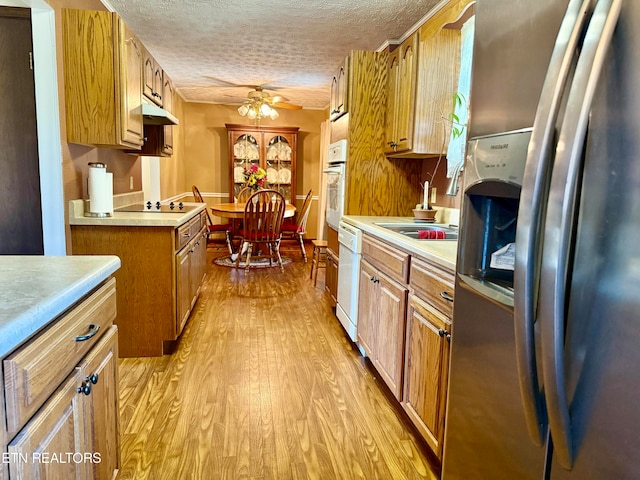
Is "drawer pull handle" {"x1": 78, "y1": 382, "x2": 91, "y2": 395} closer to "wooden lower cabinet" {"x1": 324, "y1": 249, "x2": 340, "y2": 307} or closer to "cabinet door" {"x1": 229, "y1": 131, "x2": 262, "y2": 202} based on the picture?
"wooden lower cabinet" {"x1": 324, "y1": 249, "x2": 340, "y2": 307}

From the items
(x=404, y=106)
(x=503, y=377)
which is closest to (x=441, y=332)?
(x=503, y=377)

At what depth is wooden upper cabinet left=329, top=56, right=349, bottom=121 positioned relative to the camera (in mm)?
3309

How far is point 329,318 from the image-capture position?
352cm

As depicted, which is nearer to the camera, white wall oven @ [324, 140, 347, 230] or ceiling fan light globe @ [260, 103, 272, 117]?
white wall oven @ [324, 140, 347, 230]

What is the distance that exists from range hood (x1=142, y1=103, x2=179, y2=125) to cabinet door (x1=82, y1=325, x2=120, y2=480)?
6.62 feet

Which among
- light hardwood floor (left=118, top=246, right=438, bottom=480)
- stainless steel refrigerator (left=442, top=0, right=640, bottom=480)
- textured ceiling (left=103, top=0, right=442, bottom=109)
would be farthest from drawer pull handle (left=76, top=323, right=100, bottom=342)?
textured ceiling (left=103, top=0, right=442, bottom=109)

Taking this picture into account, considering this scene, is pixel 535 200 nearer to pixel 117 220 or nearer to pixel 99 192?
pixel 117 220

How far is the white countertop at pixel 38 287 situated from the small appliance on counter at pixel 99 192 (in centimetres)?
133

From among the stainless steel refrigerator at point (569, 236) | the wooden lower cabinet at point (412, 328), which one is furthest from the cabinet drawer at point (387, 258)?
the stainless steel refrigerator at point (569, 236)

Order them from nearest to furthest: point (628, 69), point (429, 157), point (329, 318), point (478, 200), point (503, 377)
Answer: point (628, 69) → point (503, 377) → point (478, 200) → point (429, 157) → point (329, 318)

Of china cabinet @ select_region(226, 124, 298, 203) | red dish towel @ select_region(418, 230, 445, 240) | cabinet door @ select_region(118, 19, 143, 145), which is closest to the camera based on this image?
red dish towel @ select_region(418, 230, 445, 240)

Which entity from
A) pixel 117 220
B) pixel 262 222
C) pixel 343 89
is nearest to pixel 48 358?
pixel 117 220

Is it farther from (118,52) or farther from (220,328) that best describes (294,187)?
(118,52)

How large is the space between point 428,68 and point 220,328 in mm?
2315
